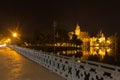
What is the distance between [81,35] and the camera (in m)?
191

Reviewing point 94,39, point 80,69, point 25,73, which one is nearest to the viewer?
point 80,69

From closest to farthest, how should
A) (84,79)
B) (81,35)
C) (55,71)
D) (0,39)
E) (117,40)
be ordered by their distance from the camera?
(84,79) → (55,71) → (117,40) → (0,39) → (81,35)

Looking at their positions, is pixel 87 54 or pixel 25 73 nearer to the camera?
pixel 25 73

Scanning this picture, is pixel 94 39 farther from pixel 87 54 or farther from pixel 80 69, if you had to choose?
pixel 80 69

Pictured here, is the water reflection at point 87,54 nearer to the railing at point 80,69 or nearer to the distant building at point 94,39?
the railing at point 80,69

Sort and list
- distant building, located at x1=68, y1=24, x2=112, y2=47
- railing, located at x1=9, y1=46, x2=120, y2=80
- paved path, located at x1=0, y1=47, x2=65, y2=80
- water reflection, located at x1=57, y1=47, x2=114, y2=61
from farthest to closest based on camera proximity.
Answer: distant building, located at x1=68, y1=24, x2=112, y2=47, water reflection, located at x1=57, y1=47, x2=114, y2=61, paved path, located at x1=0, y1=47, x2=65, y2=80, railing, located at x1=9, y1=46, x2=120, y2=80

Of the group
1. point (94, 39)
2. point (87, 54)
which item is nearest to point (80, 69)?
point (87, 54)

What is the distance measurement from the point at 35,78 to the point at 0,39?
11721cm

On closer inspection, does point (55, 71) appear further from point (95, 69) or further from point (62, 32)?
point (62, 32)

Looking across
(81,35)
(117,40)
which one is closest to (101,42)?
(81,35)

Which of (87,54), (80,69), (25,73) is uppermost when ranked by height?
(80,69)

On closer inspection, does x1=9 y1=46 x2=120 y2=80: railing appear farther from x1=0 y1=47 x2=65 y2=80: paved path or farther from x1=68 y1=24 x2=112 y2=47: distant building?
x1=68 y1=24 x2=112 y2=47: distant building

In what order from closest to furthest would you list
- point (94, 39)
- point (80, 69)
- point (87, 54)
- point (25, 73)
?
point (80, 69) → point (25, 73) → point (87, 54) → point (94, 39)

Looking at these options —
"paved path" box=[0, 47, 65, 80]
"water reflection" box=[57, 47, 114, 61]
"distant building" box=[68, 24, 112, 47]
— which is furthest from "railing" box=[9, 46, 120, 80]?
"distant building" box=[68, 24, 112, 47]
